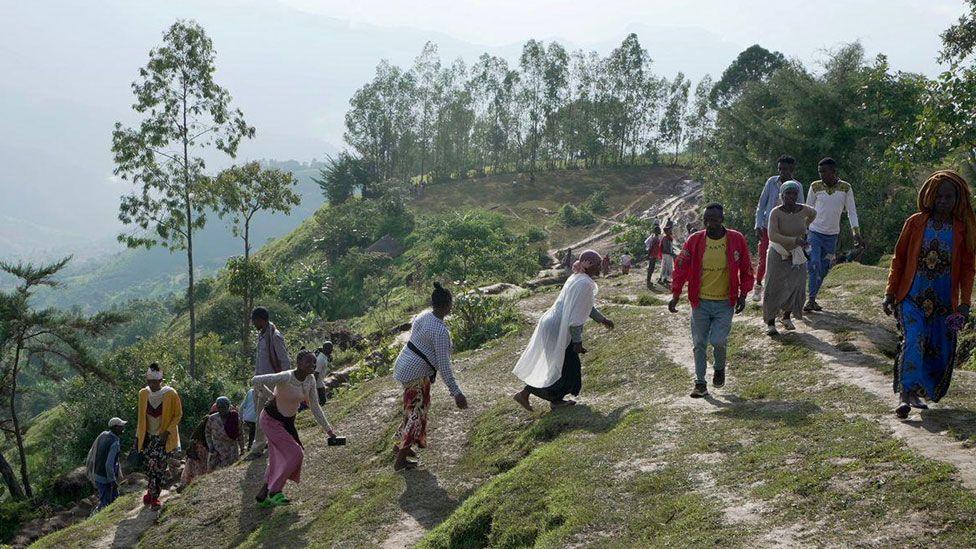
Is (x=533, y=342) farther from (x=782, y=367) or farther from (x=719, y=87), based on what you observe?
(x=719, y=87)

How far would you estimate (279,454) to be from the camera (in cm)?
859

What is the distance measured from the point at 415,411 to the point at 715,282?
11.3 ft

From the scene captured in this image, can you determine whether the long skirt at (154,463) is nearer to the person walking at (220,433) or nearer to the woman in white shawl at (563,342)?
the person walking at (220,433)

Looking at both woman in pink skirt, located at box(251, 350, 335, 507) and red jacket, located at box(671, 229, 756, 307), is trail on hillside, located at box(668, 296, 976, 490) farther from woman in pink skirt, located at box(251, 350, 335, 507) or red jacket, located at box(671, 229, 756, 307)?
woman in pink skirt, located at box(251, 350, 335, 507)

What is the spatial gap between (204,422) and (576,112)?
69063 millimetres

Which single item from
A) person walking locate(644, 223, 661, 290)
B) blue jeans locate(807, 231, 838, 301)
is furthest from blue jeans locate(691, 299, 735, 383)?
person walking locate(644, 223, 661, 290)

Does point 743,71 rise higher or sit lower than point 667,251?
higher

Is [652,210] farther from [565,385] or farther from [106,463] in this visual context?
[565,385]

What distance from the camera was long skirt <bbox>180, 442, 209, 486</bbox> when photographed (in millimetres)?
11859

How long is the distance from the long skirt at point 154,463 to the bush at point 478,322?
23.5 feet

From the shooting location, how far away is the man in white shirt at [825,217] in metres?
10.4

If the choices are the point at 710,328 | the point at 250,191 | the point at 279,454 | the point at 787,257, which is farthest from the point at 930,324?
the point at 250,191

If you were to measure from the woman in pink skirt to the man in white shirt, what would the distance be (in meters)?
6.70

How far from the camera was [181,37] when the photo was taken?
1126 inches
